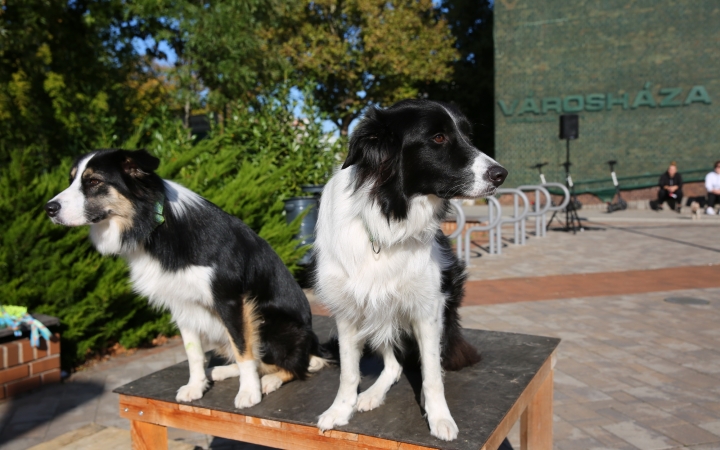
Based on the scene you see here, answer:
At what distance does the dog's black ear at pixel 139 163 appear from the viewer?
2.75 metres

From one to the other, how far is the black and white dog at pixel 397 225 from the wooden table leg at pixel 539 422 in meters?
1.08

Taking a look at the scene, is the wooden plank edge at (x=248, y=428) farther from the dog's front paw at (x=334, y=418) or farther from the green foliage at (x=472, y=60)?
the green foliage at (x=472, y=60)

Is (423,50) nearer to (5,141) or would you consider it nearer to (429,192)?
(5,141)

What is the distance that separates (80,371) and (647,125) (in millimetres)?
23273

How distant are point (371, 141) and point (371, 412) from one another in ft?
3.77

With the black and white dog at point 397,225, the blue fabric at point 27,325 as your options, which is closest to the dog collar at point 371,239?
the black and white dog at point 397,225

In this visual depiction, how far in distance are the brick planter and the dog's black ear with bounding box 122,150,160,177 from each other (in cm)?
243

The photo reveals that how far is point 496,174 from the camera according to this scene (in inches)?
88.5

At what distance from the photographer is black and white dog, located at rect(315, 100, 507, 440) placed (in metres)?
2.29

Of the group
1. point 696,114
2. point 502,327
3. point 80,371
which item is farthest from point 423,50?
point 80,371

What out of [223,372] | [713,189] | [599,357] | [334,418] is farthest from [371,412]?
[713,189]

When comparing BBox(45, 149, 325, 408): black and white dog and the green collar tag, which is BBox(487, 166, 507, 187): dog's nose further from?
the green collar tag

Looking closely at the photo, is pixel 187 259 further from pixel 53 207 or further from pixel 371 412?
pixel 371 412

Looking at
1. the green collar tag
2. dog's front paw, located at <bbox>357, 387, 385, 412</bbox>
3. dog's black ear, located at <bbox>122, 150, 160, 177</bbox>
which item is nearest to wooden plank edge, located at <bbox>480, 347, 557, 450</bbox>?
dog's front paw, located at <bbox>357, 387, 385, 412</bbox>
